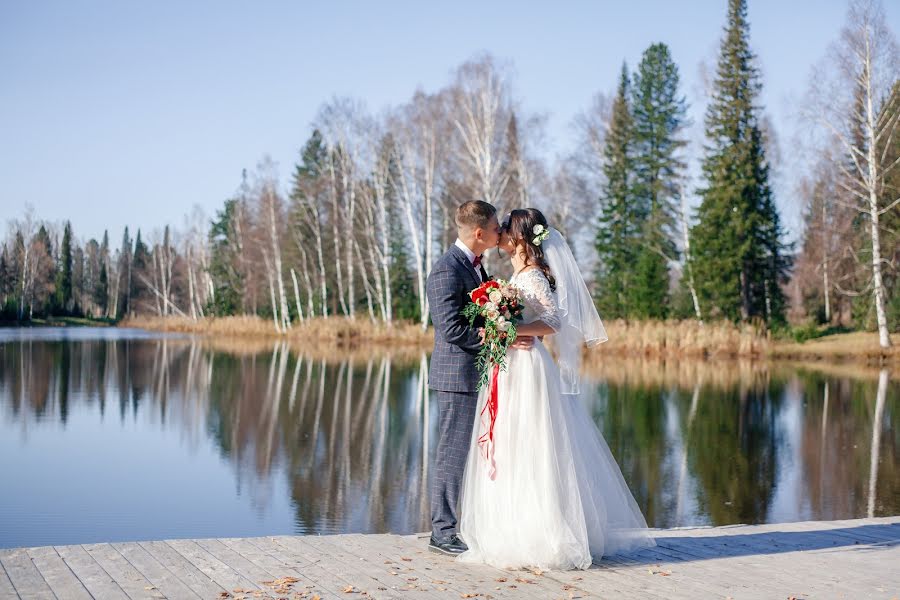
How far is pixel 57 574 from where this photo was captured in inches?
187

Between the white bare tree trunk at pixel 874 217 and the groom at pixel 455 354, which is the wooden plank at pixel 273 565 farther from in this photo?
the white bare tree trunk at pixel 874 217

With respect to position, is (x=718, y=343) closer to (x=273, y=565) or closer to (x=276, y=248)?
(x=276, y=248)

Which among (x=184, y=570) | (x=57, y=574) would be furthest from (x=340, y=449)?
(x=57, y=574)

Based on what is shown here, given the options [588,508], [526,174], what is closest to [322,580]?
[588,508]

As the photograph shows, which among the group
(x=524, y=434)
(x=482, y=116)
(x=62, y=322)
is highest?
(x=482, y=116)

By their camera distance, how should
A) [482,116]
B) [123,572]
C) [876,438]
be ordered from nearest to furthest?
[123,572]
[876,438]
[482,116]

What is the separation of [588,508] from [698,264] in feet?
97.3

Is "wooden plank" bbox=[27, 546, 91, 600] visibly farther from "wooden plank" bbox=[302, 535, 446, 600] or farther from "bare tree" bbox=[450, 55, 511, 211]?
"bare tree" bbox=[450, 55, 511, 211]

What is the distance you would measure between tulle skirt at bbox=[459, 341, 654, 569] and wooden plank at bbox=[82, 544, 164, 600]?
1.77m

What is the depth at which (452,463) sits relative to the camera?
18.3ft

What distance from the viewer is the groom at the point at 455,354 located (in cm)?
543

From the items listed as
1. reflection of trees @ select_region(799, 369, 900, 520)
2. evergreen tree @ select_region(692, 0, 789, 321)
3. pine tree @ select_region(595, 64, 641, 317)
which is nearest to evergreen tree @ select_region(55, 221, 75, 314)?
pine tree @ select_region(595, 64, 641, 317)

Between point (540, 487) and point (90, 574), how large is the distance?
2.45 meters

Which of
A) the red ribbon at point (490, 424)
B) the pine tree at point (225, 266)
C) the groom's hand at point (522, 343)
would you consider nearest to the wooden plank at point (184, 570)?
the red ribbon at point (490, 424)
